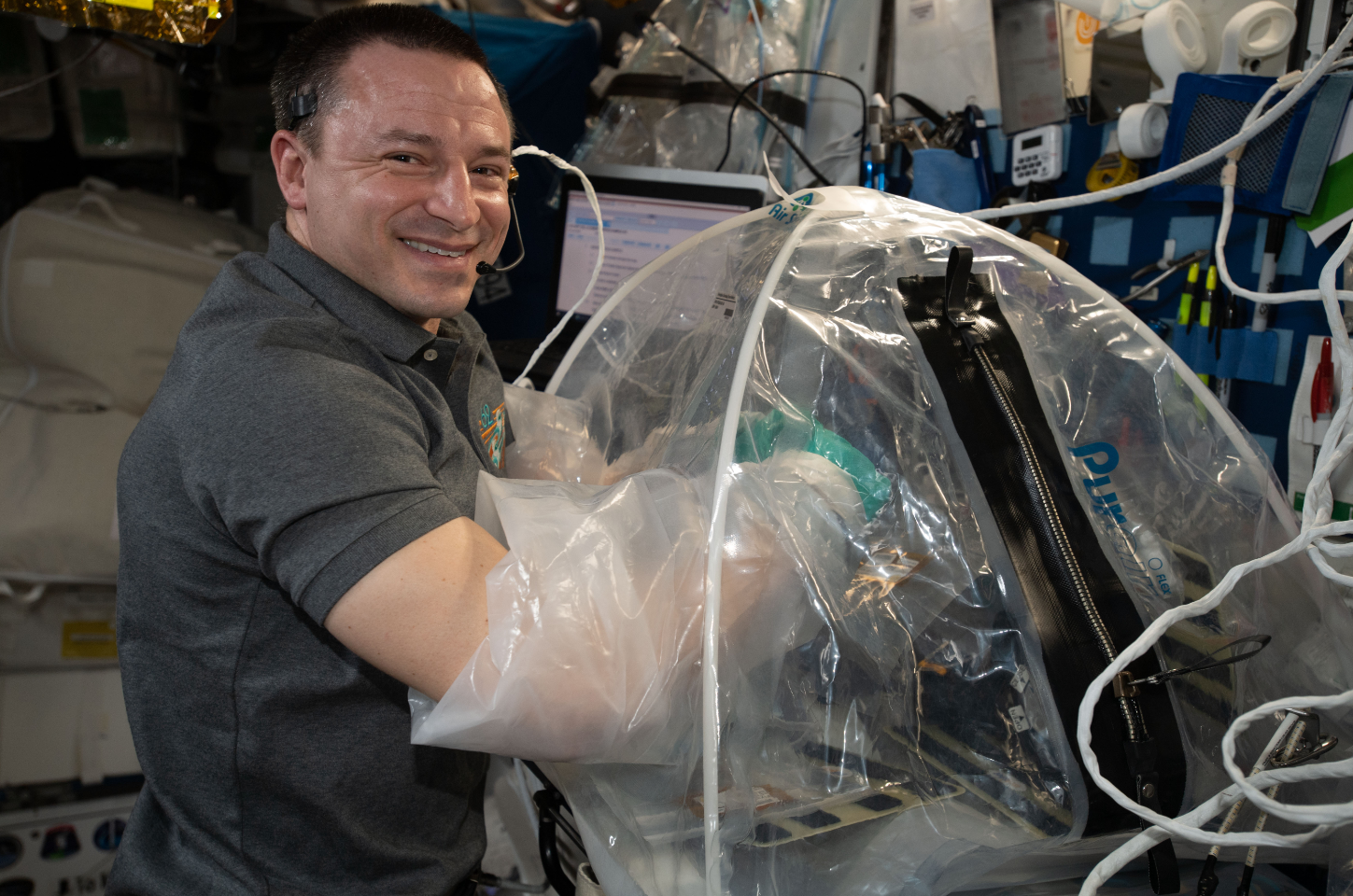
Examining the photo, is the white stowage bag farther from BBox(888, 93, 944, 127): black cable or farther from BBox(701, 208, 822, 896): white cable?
BBox(888, 93, 944, 127): black cable

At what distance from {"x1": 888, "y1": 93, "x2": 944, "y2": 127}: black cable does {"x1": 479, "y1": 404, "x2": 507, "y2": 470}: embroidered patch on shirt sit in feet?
3.33

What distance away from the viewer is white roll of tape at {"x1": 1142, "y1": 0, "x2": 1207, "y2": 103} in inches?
39.6

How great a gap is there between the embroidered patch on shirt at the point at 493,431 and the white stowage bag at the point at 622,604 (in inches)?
8.7

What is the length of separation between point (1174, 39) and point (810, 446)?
0.81 metres

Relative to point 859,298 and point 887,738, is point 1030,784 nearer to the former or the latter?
point 887,738

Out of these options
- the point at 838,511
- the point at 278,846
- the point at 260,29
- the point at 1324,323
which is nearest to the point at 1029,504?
the point at 838,511

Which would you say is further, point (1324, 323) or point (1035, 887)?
point (1324, 323)

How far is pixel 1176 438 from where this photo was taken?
749 millimetres

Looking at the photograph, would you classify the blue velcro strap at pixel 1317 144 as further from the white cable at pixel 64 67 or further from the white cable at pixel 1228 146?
the white cable at pixel 64 67

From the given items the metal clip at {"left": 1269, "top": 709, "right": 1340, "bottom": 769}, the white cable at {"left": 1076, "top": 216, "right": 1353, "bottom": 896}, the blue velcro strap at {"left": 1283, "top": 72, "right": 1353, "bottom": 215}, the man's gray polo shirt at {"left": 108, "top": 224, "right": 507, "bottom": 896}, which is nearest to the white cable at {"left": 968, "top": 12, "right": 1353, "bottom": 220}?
the blue velcro strap at {"left": 1283, "top": 72, "right": 1353, "bottom": 215}

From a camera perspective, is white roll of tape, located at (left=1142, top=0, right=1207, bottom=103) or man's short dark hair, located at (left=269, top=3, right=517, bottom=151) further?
white roll of tape, located at (left=1142, top=0, right=1207, bottom=103)

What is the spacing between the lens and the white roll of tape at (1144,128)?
1.07m

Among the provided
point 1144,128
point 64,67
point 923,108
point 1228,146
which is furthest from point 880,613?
point 64,67

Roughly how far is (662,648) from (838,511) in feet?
0.60
